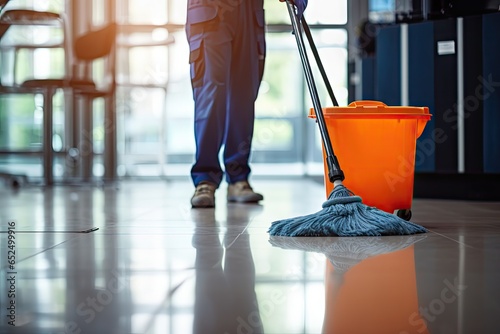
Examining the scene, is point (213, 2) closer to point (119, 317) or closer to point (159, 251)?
point (159, 251)

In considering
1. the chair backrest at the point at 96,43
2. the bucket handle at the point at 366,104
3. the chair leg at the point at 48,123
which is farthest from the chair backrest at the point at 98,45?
the bucket handle at the point at 366,104

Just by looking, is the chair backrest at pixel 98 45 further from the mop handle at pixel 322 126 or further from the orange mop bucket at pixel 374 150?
the orange mop bucket at pixel 374 150

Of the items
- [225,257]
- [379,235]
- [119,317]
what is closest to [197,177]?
[379,235]

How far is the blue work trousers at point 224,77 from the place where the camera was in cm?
260

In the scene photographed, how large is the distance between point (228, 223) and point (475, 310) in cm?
117

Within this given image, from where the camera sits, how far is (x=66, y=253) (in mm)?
1369

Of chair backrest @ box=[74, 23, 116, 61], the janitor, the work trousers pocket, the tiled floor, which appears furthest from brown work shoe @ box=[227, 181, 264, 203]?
chair backrest @ box=[74, 23, 116, 61]

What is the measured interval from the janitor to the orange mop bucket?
2.51ft

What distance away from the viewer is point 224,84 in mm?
2660

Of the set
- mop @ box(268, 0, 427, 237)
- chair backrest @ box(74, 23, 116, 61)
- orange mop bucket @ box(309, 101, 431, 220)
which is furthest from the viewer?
chair backrest @ box(74, 23, 116, 61)

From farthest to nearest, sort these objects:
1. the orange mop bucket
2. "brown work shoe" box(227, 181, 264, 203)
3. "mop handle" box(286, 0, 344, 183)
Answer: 1. "brown work shoe" box(227, 181, 264, 203)
2. the orange mop bucket
3. "mop handle" box(286, 0, 344, 183)

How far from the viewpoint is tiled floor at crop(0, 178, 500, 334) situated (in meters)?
0.81

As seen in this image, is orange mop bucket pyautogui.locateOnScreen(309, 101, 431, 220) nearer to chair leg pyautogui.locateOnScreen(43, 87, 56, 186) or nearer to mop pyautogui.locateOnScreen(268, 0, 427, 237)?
mop pyautogui.locateOnScreen(268, 0, 427, 237)

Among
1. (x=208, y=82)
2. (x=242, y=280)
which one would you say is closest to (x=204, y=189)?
(x=208, y=82)
